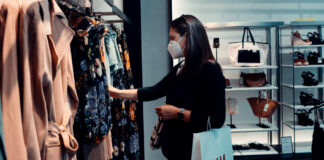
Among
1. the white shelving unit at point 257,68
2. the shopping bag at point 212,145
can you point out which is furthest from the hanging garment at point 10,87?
the white shelving unit at point 257,68

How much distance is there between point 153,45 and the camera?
14.1 feet

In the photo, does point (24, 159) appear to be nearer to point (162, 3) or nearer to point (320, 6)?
point (162, 3)

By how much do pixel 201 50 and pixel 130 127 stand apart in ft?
3.68

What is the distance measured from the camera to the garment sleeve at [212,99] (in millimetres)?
1809

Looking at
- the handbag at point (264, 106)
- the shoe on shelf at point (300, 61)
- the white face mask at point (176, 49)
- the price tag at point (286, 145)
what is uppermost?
the white face mask at point (176, 49)

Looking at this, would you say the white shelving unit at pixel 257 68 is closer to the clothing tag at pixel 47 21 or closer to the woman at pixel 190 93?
the woman at pixel 190 93

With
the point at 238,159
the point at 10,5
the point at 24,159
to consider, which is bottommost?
the point at 238,159

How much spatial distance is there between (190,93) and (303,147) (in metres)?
3.18

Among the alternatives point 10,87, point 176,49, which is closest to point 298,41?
point 176,49

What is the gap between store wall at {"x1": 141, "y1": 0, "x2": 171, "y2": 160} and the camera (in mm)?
4301

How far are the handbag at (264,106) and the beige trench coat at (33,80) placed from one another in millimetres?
3281

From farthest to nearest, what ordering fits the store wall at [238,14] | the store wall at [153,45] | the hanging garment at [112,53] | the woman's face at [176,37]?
the store wall at [238,14] → the store wall at [153,45] → the hanging garment at [112,53] → the woman's face at [176,37]

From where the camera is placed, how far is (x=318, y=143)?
2695 millimetres

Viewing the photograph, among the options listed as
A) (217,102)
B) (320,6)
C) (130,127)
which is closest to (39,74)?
(217,102)
